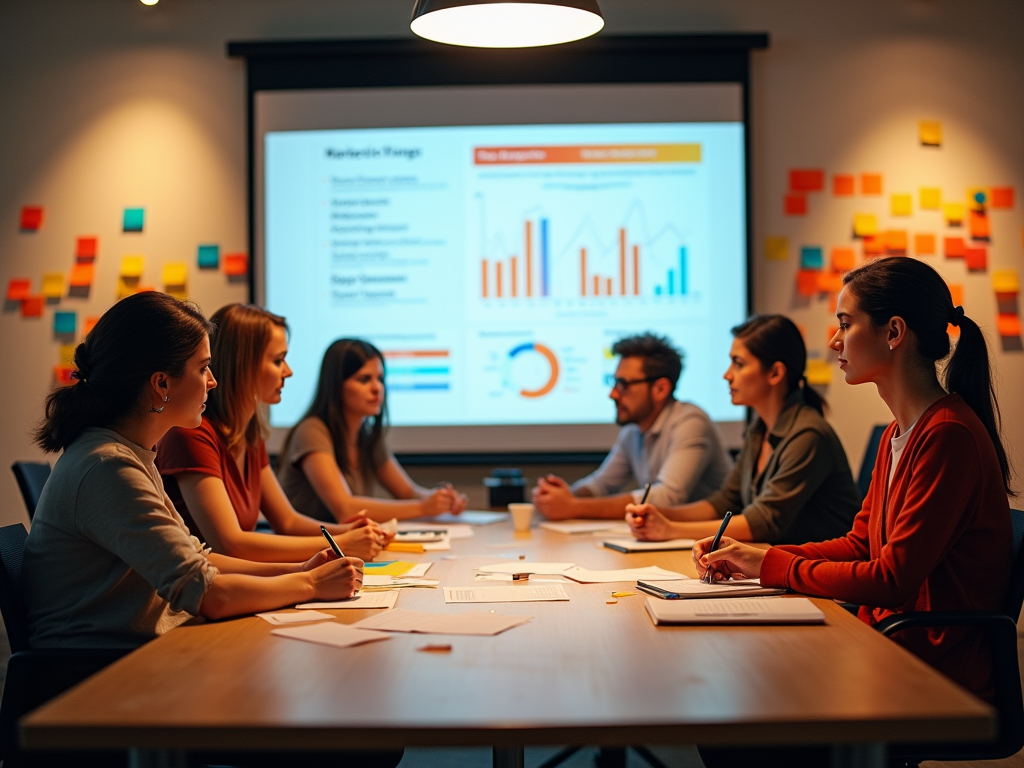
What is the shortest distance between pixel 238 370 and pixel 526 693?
162 centimetres

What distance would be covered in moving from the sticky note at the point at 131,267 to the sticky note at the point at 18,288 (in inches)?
17.1

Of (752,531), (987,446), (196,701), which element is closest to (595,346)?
(752,531)

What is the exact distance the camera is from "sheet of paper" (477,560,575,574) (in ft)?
7.23

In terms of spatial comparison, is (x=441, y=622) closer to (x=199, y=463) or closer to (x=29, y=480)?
(x=199, y=463)

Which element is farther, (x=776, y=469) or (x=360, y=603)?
(x=776, y=469)

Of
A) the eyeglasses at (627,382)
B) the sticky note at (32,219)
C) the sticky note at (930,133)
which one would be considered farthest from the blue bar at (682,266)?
the sticky note at (32,219)

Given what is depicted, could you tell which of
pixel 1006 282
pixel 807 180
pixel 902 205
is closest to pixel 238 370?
pixel 807 180

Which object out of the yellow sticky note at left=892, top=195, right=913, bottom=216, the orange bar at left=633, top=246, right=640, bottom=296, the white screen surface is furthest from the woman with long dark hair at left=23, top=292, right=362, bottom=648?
the yellow sticky note at left=892, top=195, right=913, bottom=216

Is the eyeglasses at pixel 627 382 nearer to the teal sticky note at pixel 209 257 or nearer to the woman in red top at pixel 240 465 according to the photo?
the woman in red top at pixel 240 465

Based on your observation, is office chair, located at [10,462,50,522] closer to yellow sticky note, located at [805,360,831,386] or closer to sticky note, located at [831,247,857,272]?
yellow sticky note, located at [805,360,831,386]

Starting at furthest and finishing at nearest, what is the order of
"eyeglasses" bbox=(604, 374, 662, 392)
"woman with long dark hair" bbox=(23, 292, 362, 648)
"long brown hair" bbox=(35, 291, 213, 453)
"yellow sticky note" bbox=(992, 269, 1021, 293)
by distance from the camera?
"yellow sticky note" bbox=(992, 269, 1021, 293), "eyeglasses" bbox=(604, 374, 662, 392), "long brown hair" bbox=(35, 291, 213, 453), "woman with long dark hair" bbox=(23, 292, 362, 648)

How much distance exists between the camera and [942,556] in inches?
70.6

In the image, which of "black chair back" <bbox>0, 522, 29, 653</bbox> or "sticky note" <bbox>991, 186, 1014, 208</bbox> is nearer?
"black chair back" <bbox>0, 522, 29, 653</bbox>

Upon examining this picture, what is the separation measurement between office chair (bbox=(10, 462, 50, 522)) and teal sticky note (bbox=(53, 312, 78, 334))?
1.22m
